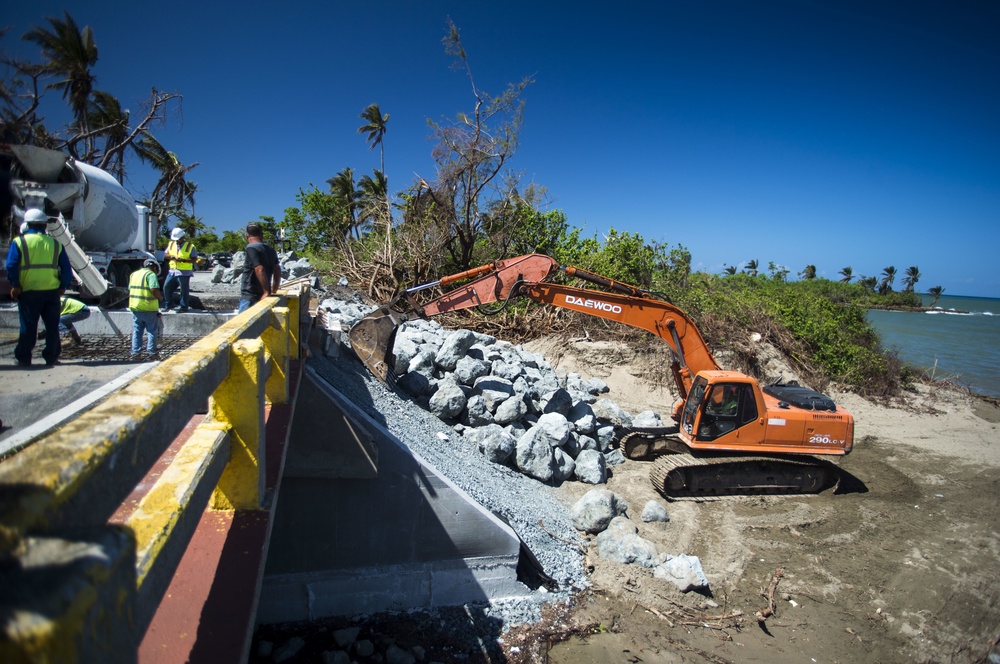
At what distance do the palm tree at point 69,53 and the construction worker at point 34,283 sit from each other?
22.2m

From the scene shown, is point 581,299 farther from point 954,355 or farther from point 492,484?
point 954,355

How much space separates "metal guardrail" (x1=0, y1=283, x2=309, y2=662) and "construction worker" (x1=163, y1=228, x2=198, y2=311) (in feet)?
27.6

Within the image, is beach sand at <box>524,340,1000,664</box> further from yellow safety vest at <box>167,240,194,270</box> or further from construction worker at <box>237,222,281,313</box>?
yellow safety vest at <box>167,240,194,270</box>

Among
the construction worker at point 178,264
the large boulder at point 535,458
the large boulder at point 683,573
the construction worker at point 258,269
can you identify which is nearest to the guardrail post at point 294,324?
the construction worker at point 258,269

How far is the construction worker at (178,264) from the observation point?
28.9 feet

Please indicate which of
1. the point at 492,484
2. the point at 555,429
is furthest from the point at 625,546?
the point at 555,429

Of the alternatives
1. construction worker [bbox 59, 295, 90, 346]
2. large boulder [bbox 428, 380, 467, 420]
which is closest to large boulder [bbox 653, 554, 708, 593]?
large boulder [bbox 428, 380, 467, 420]

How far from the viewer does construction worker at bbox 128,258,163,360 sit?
6.11 m

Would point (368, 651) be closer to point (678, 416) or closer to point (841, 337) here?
point (678, 416)

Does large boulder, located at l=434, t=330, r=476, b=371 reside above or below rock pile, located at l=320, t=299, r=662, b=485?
above

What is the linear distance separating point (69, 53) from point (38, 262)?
77.3ft

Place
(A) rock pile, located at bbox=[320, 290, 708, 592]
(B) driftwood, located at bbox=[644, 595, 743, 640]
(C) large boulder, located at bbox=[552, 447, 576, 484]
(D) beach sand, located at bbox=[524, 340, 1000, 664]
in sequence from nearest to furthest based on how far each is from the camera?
(D) beach sand, located at bbox=[524, 340, 1000, 664] < (B) driftwood, located at bbox=[644, 595, 743, 640] < (A) rock pile, located at bbox=[320, 290, 708, 592] < (C) large boulder, located at bbox=[552, 447, 576, 484]

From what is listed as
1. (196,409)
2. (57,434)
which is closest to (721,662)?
(196,409)

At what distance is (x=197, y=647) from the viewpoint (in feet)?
5.31
